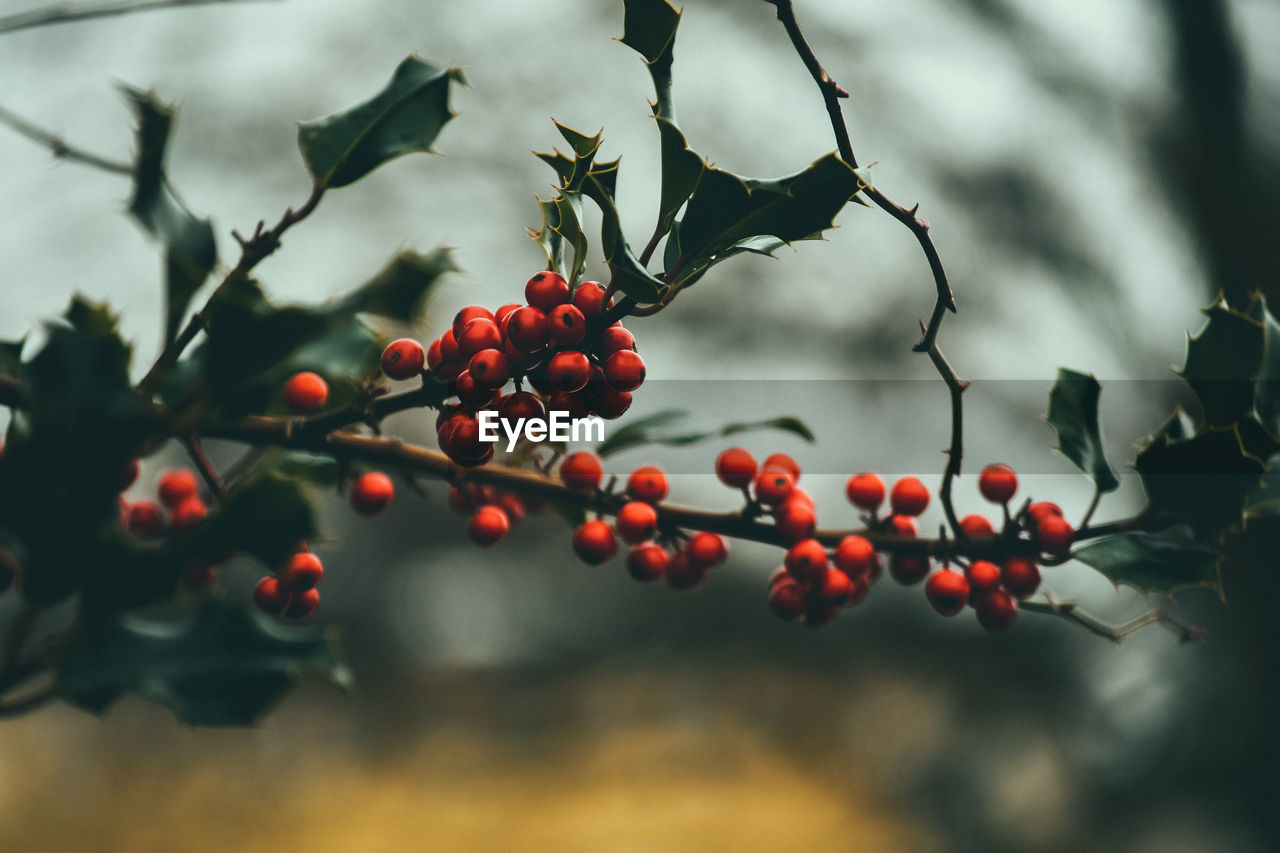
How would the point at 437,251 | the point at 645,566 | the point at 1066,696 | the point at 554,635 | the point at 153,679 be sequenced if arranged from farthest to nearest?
the point at 554,635
the point at 1066,696
the point at 645,566
the point at 437,251
the point at 153,679

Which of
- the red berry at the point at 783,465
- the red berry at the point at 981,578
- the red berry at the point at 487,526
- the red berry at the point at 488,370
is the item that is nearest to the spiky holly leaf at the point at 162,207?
the red berry at the point at 488,370

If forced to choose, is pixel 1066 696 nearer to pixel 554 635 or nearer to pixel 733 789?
pixel 733 789

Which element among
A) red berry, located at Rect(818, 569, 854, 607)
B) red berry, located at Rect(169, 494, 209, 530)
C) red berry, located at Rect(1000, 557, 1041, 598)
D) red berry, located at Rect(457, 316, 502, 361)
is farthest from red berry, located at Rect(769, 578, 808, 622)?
red berry, located at Rect(169, 494, 209, 530)

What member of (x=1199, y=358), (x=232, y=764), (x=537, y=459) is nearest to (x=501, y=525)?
(x=537, y=459)

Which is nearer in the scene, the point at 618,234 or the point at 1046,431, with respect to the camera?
the point at 618,234

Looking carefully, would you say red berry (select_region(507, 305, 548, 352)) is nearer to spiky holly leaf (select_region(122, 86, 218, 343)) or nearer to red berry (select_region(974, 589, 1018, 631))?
spiky holly leaf (select_region(122, 86, 218, 343))

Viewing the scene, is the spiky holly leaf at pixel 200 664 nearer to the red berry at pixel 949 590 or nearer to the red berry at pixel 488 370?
the red berry at pixel 488 370

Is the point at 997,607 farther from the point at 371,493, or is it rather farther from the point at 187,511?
the point at 187,511
